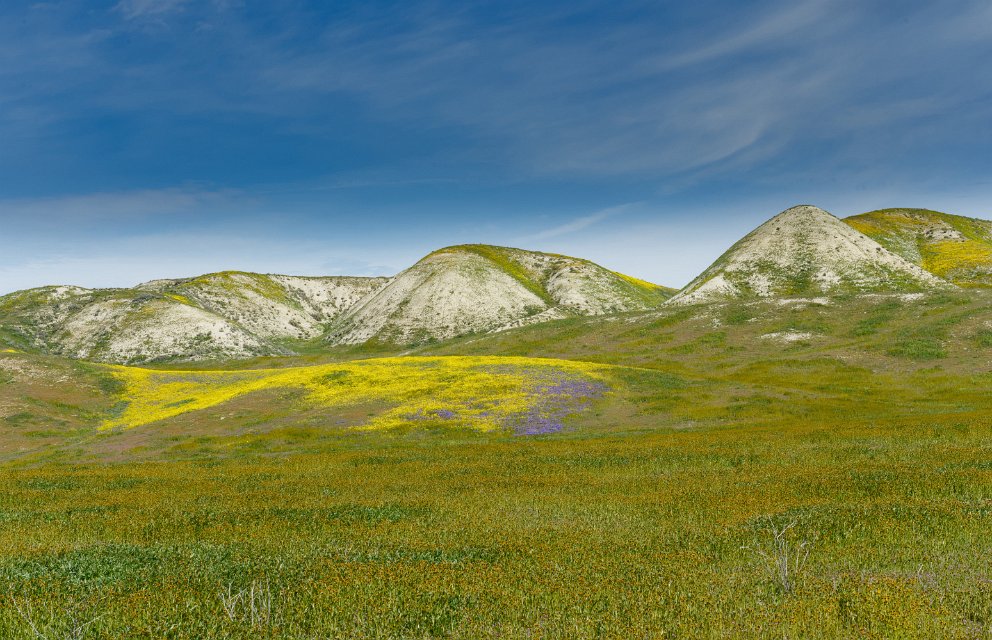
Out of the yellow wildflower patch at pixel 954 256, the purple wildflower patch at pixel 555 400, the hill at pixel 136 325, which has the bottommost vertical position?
the purple wildflower patch at pixel 555 400

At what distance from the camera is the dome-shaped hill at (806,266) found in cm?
13138

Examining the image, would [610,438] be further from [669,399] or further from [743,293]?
[743,293]

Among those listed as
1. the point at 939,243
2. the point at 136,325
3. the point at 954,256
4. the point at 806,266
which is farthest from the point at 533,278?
the point at 939,243

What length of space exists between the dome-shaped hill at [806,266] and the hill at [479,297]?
75.8 feet

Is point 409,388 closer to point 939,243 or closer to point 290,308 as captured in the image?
point 290,308

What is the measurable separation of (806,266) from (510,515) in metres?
152

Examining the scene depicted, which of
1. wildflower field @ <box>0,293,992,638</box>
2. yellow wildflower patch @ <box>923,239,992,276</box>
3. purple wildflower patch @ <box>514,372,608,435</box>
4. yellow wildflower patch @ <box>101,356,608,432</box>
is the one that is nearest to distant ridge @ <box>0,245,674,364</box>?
yellow wildflower patch @ <box>101,356,608,432</box>

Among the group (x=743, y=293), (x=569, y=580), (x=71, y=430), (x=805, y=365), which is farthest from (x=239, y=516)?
(x=743, y=293)

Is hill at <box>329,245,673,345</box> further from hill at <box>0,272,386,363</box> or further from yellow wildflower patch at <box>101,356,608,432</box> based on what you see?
yellow wildflower patch at <box>101,356,608,432</box>

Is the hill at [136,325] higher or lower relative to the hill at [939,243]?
lower

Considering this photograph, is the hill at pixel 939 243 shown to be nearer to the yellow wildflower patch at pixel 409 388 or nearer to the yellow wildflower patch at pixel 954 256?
the yellow wildflower patch at pixel 954 256

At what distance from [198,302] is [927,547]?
173 m

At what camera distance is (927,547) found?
32.1 ft

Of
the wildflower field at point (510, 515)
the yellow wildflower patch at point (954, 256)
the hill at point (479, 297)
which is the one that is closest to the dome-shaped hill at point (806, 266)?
the hill at point (479, 297)
